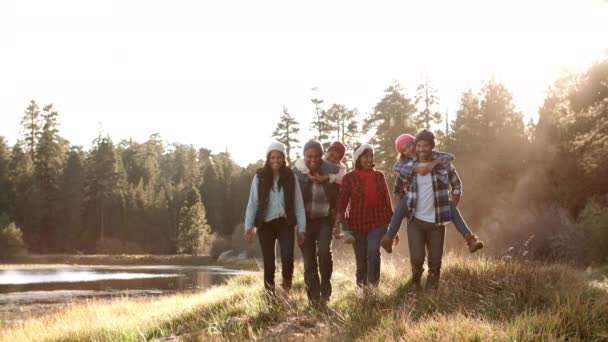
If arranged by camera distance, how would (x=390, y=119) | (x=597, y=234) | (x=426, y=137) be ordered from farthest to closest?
(x=390, y=119), (x=597, y=234), (x=426, y=137)

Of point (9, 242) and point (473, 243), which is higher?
point (473, 243)

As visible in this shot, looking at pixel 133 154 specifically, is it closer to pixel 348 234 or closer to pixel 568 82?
pixel 568 82

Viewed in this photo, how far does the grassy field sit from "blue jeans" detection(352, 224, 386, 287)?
275 millimetres

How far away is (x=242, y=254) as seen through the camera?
1869 inches

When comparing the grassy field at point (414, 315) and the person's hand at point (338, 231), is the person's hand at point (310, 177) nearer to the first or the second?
the person's hand at point (338, 231)

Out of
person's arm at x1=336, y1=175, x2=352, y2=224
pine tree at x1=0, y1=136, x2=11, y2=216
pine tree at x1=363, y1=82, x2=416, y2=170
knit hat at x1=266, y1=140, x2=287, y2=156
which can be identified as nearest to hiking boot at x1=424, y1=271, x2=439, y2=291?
person's arm at x1=336, y1=175, x2=352, y2=224

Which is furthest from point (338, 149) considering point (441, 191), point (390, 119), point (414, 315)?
point (390, 119)

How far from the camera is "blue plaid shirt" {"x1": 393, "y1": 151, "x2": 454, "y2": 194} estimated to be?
670cm

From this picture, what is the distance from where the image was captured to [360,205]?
7.31 meters

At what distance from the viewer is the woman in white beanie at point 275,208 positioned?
23.1ft

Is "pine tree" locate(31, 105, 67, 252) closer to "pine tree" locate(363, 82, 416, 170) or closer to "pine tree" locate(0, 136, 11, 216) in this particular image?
"pine tree" locate(0, 136, 11, 216)

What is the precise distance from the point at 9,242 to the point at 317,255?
5021 cm

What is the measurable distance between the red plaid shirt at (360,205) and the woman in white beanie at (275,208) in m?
0.61

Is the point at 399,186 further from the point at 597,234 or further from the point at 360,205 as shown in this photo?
the point at 597,234
